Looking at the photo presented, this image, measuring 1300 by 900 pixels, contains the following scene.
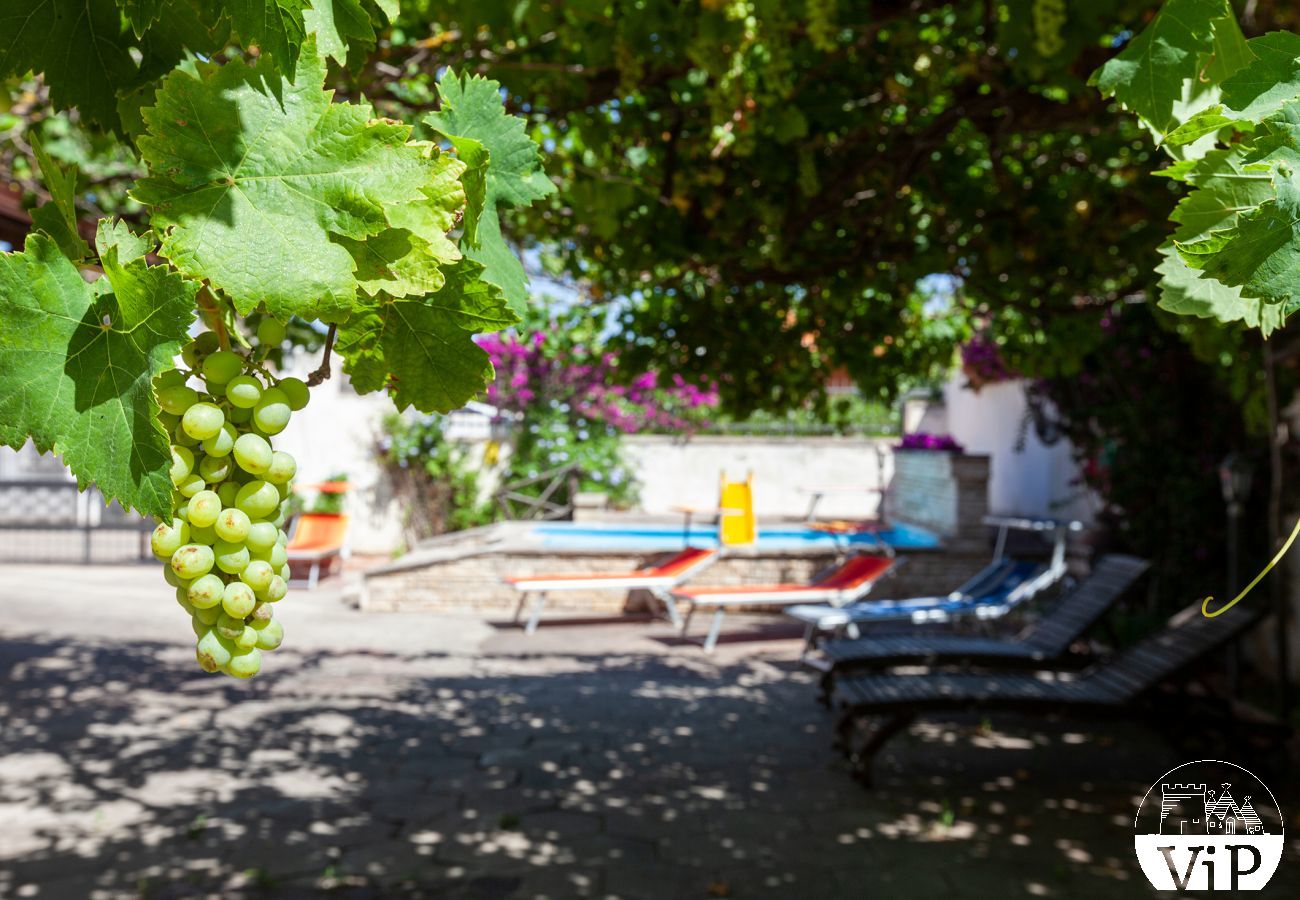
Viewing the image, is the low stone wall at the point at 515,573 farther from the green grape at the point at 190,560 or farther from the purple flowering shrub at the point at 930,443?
the green grape at the point at 190,560

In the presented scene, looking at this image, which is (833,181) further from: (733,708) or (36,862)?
(36,862)

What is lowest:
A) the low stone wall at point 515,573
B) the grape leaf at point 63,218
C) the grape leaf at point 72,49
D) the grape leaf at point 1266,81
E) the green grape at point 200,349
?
the low stone wall at point 515,573

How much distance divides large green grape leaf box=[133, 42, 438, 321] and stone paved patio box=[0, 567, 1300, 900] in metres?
3.18

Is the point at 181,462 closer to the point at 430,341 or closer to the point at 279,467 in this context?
the point at 279,467

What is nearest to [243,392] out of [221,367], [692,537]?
[221,367]

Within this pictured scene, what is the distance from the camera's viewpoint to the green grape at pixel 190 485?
609 millimetres

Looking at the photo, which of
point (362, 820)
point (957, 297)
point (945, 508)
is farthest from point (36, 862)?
point (945, 508)

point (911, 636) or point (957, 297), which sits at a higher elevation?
point (957, 297)

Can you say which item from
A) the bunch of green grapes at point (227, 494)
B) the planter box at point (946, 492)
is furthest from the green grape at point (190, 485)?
the planter box at point (946, 492)

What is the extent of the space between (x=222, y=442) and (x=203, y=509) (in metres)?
0.04

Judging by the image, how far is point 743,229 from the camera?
394cm

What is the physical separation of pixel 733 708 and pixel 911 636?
44.9 inches

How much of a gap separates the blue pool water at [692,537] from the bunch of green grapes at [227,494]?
26.8ft

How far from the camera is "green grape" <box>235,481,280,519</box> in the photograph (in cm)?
62
